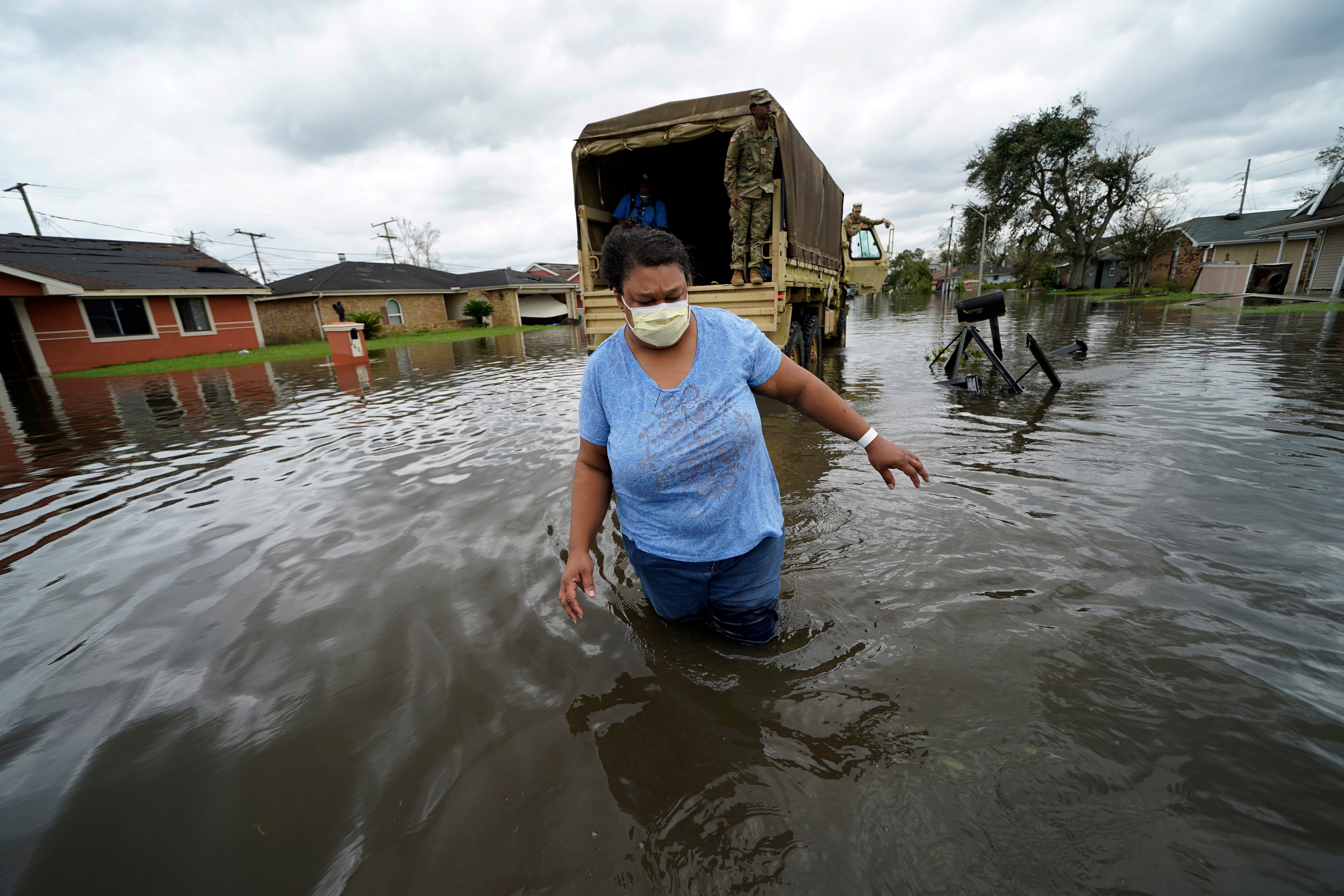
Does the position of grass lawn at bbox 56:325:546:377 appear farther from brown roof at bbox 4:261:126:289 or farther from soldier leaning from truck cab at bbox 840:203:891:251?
soldier leaning from truck cab at bbox 840:203:891:251

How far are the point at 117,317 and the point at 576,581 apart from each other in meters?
28.4

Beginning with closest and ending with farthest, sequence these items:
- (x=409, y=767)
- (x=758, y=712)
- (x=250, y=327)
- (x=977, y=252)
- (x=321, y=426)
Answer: (x=409, y=767)
(x=758, y=712)
(x=321, y=426)
(x=250, y=327)
(x=977, y=252)

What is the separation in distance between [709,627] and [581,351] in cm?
1599

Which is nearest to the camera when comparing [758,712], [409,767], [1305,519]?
[409,767]

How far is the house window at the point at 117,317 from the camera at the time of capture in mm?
20188

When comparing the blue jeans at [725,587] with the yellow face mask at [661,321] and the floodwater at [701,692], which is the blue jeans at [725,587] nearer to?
the floodwater at [701,692]

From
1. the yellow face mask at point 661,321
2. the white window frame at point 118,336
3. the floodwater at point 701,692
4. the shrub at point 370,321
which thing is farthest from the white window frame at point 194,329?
the yellow face mask at point 661,321

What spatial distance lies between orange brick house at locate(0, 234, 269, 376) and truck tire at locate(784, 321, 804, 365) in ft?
82.3

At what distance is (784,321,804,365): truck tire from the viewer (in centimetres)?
846

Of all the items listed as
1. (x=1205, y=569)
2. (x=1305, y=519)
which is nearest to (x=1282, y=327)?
(x=1305, y=519)

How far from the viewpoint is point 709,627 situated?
105 inches

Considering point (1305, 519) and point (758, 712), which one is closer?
point (758, 712)

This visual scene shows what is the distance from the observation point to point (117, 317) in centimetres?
2081

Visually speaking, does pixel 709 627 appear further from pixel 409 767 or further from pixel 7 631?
pixel 7 631
